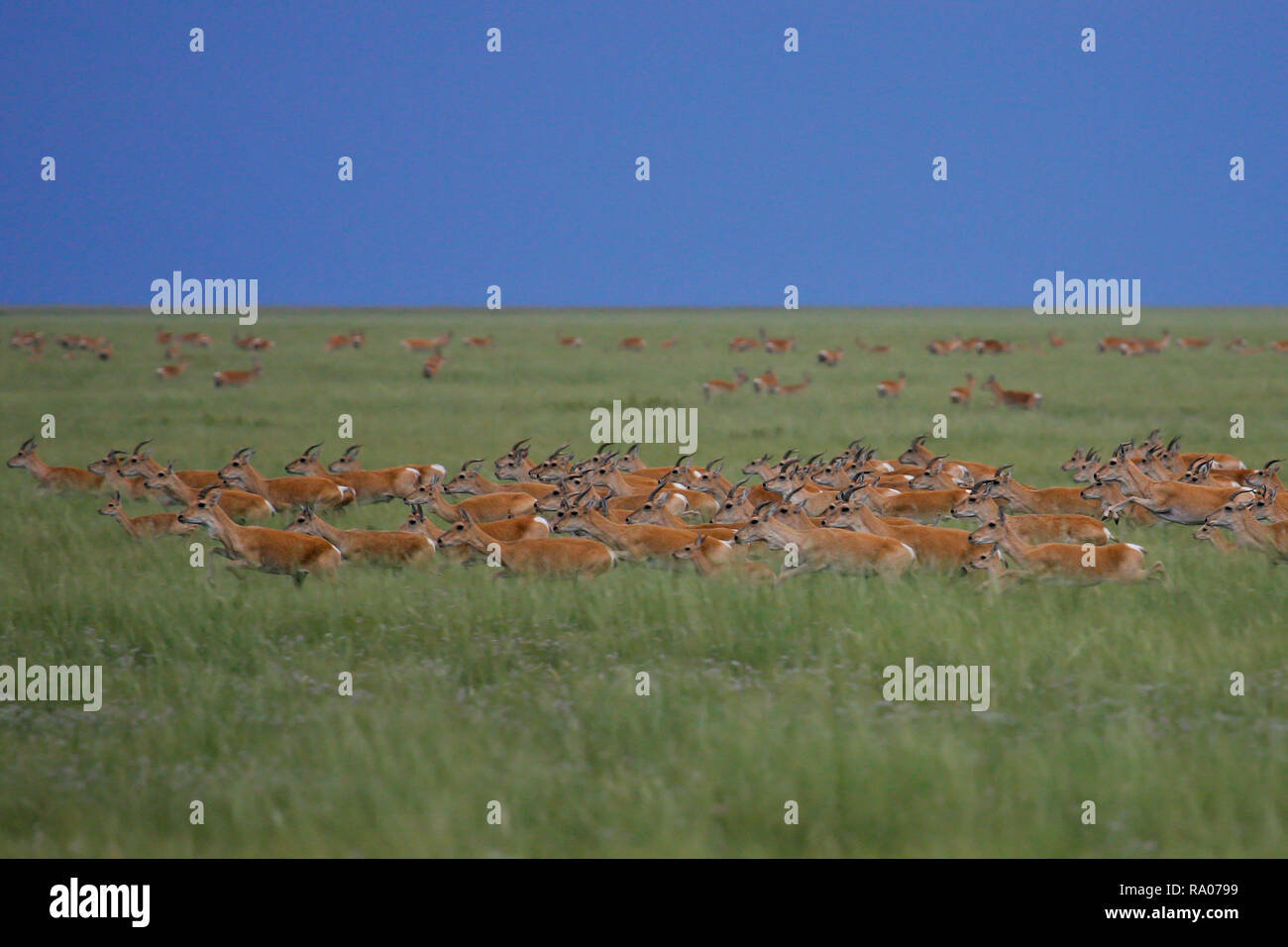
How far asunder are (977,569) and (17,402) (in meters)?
26.0

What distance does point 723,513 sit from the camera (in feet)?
46.7

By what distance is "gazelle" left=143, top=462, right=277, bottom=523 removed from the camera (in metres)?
15.1

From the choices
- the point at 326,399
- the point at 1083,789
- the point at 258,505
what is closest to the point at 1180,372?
the point at 326,399

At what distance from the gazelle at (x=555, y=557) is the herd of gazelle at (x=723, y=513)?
1cm

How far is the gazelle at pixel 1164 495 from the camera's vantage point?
1467 centimetres

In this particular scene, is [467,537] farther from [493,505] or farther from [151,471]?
[151,471]

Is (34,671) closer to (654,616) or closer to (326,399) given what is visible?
(654,616)

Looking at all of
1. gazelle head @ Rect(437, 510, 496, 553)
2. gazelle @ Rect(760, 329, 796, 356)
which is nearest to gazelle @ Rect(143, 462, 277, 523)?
gazelle head @ Rect(437, 510, 496, 553)

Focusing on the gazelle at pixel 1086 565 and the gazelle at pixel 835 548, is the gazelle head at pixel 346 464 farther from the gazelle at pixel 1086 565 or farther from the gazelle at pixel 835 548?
the gazelle at pixel 1086 565

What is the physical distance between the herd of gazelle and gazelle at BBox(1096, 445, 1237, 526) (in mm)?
22

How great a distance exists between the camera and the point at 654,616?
34.3 ft

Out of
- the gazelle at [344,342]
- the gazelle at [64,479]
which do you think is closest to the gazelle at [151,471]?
the gazelle at [64,479]

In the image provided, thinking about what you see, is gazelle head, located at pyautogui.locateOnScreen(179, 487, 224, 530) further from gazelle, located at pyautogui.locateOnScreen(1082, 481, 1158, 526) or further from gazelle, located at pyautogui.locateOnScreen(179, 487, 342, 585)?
gazelle, located at pyautogui.locateOnScreen(1082, 481, 1158, 526)

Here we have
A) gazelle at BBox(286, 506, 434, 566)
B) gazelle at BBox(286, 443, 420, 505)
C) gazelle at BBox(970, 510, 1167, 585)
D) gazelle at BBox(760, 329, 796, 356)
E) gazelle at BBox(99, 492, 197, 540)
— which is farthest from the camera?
gazelle at BBox(760, 329, 796, 356)
